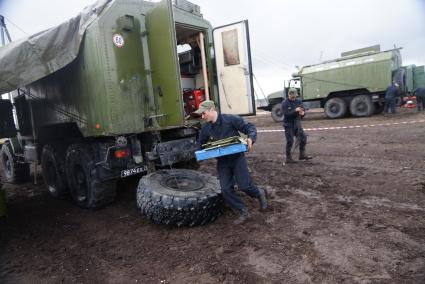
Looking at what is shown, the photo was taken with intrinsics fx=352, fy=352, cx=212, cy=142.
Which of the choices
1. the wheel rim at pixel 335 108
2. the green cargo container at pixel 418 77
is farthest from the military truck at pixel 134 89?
the green cargo container at pixel 418 77

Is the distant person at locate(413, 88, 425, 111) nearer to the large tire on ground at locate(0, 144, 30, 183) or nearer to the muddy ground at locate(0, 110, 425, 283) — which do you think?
the muddy ground at locate(0, 110, 425, 283)

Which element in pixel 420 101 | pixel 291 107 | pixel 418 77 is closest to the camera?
pixel 291 107

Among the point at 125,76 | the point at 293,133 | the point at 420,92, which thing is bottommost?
the point at 293,133

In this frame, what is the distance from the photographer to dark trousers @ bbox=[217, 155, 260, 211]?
4.41m

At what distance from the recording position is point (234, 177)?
14.9 ft

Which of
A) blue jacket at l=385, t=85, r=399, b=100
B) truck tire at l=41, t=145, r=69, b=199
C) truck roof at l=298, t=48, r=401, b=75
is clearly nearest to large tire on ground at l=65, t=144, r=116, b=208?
truck tire at l=41, t=145, r=69, b=199

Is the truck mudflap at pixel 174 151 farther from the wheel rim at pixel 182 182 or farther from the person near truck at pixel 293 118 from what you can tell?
the person near truck at pixel 293 118

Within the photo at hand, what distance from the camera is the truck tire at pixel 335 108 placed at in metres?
17.2

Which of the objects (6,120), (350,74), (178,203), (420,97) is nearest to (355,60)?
(350,74)

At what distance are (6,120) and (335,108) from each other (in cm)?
1451

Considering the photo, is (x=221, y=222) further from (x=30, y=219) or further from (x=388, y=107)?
(x=388, y=107)

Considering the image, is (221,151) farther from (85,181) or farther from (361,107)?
(361,107)

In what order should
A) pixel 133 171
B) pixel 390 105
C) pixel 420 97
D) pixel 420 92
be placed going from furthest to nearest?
pixel 420 97
pixel 420 92
pixel 390 105
pixel 133 171

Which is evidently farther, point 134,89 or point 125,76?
point 134,89
